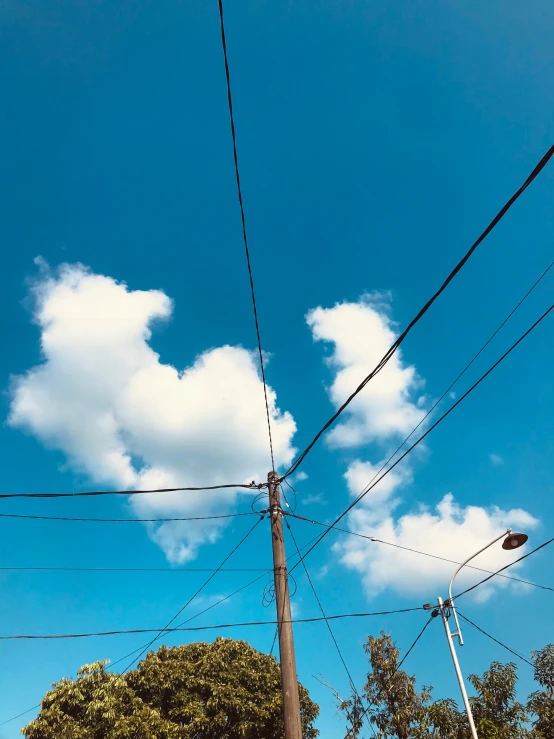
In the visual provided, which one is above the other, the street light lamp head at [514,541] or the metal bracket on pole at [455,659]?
the street light lamp head at [514,541]

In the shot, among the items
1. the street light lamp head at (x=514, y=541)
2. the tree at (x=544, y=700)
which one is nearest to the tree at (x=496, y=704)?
the tree at (x=544, y=700)

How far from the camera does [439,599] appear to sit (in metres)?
14.0

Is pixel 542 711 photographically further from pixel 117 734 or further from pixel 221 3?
pixel 221 3

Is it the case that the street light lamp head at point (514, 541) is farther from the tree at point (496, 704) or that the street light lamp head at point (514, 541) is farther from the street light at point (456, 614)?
the tree at point (496, 704)

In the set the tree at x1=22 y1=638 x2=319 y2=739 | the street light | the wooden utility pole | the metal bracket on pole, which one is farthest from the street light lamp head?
the tree at x1=22 y1=638 x2=319 y2=739

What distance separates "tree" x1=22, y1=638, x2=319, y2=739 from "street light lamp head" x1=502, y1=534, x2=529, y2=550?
47.3 ft

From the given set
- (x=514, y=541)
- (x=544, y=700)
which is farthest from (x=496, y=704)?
(x=514, y=541)

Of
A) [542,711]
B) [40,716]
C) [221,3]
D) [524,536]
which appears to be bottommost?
[542,711]

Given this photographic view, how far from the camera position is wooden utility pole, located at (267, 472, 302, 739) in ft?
24.7

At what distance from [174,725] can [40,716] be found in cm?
528

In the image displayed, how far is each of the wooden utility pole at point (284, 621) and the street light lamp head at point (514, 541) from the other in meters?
6.11

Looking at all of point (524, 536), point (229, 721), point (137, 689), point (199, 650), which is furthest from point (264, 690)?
point (524, 536)

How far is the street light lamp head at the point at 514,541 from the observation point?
11.6m

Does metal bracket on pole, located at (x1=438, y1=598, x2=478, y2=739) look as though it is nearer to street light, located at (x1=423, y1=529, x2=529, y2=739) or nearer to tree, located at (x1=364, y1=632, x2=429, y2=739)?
street light, located at (x1=423, y1=529, x2=529, y2=739)
